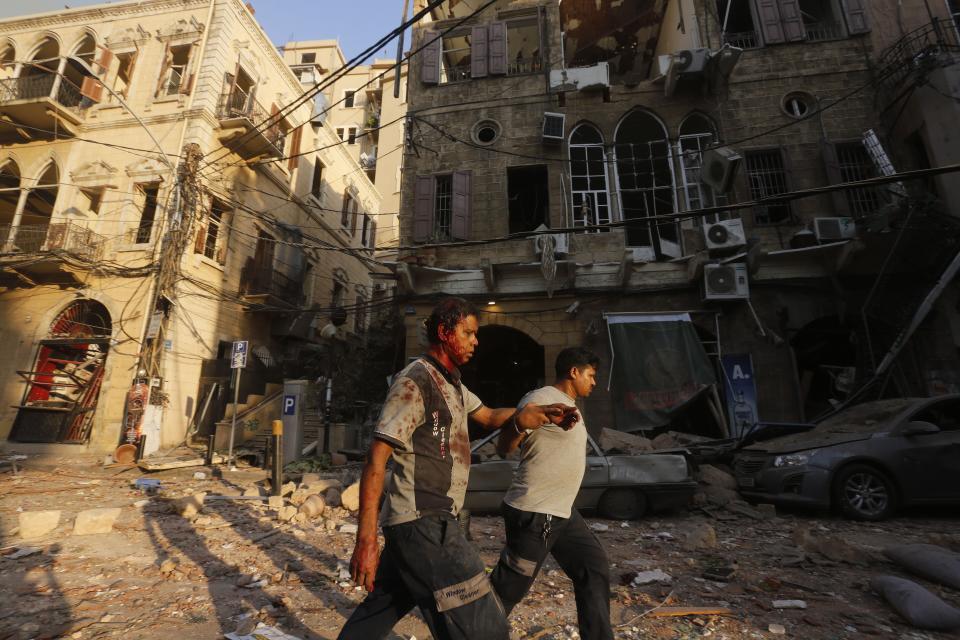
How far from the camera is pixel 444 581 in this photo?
5.55ft

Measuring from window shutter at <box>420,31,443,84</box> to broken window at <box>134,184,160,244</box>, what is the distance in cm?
923

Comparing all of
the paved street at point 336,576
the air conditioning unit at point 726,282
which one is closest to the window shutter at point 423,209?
the air conditioning unit at point 726,282

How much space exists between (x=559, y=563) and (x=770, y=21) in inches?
627

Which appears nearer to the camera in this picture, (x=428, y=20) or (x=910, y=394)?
(x=910, y=394)

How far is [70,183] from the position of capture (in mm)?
14281

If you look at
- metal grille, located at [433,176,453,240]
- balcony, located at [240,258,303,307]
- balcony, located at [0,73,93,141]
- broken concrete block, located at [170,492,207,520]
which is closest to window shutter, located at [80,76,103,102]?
balcony, located at [0,73,93,141]

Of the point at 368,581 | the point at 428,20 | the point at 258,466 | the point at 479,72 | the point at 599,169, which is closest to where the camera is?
the point at 368,581

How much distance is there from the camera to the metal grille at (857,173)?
1102 centimetres

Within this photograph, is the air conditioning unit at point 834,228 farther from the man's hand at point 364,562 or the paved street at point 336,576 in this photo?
the man's hand at point 364,562

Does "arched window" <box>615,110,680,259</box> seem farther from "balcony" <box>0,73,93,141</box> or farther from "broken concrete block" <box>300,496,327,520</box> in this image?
"balcony" <box>0,73,93,141</box>

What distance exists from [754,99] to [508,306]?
28.8 ft

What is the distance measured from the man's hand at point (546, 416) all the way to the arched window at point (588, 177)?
10557 millimetres

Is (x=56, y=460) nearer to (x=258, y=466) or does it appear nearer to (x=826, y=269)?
(x=258, y=466)

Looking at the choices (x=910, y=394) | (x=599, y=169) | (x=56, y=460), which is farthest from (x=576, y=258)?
(x=56, y=460)
